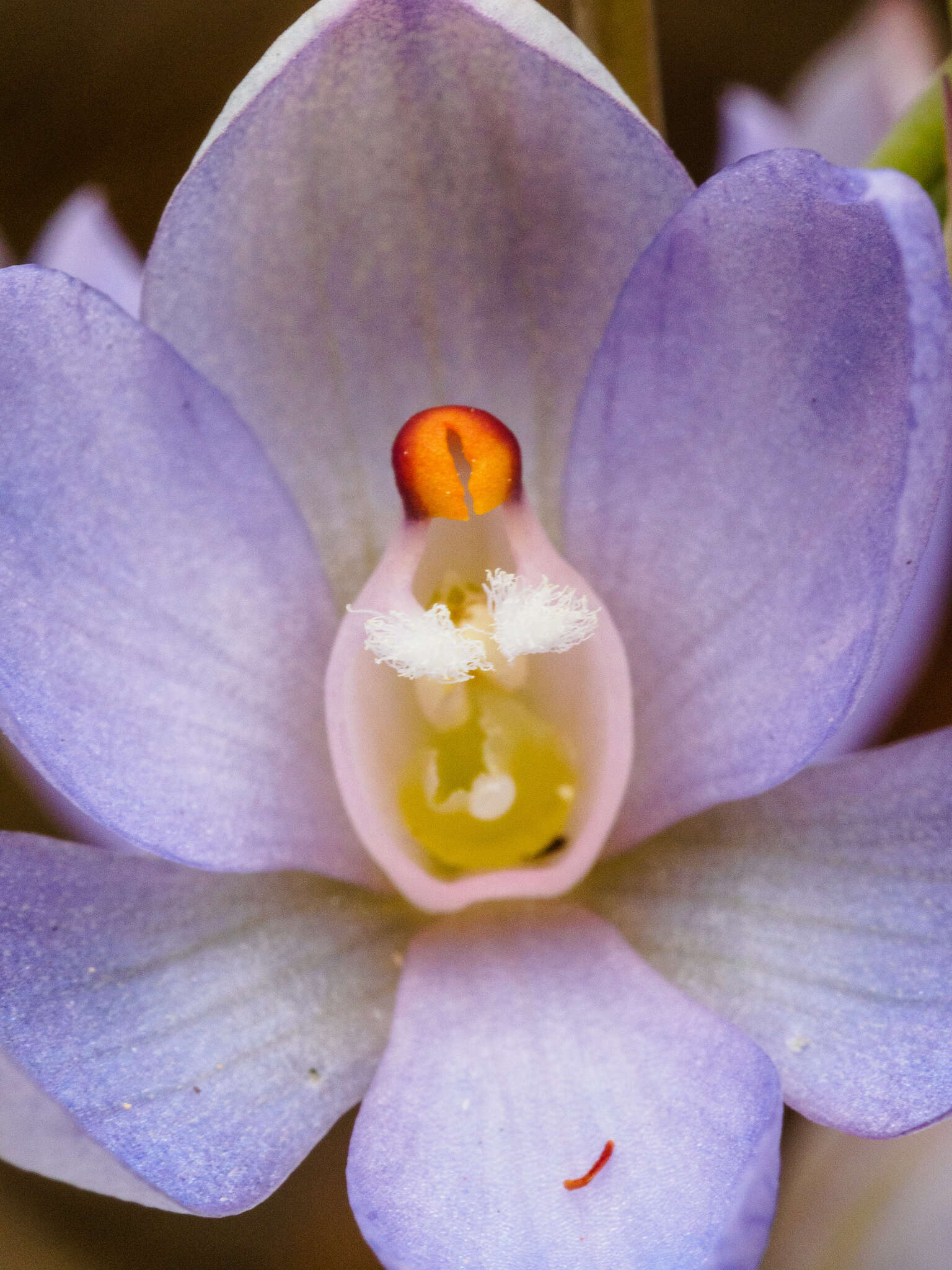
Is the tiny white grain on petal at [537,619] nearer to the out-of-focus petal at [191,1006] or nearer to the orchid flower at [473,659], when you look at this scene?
the orchid flower at [473,659]

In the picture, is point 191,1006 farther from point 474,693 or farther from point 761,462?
point 761,462

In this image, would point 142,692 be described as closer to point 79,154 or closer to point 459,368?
point 459,368

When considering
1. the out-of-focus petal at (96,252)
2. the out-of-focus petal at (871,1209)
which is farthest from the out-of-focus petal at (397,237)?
the out-of-focus petal at (871,1209)

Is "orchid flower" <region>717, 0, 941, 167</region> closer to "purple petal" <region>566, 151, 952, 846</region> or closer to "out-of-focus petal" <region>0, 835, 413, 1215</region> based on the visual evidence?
"purple petal" <region>566, 151, 952, 846</region>

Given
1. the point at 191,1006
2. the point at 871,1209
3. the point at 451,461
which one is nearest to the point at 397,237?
the point at 451,461

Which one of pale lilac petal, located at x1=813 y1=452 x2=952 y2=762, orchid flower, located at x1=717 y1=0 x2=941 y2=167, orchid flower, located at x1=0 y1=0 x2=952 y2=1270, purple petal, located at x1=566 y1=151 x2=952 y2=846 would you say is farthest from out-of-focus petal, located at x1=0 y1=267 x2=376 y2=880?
orchid flower, located at x1=717 y1=0 x2=941 y2=167

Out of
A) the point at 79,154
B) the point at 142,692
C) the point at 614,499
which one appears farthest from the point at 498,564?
the point at 79,154

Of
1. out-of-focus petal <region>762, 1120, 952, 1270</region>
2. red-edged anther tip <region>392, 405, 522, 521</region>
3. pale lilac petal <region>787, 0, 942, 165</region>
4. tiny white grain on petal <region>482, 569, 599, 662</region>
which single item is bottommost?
out-of-focus petal <region>762, 1120, 952, 1270</region>
